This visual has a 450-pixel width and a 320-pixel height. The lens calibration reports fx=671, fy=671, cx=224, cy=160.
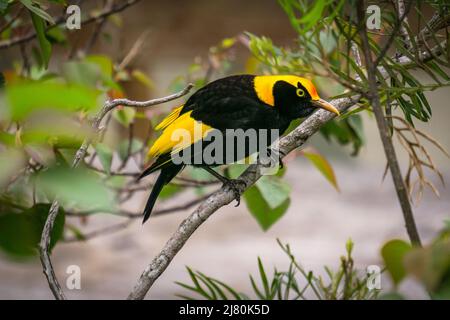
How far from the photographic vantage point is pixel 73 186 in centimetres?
31

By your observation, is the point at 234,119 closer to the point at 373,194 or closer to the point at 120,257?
the point at 120,257

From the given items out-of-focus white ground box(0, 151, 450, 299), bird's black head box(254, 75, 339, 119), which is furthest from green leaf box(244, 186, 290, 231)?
out-of-focus white ground box(0, 151, 450, 299)

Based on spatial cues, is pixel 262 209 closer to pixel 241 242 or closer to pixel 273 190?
pixel 273 190

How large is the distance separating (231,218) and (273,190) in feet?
6.69

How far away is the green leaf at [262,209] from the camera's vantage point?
117cm

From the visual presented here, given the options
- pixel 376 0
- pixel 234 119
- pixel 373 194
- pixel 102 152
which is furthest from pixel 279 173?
pixel 373 194

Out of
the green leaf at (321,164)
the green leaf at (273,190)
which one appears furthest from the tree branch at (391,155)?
the green leaf at (321,164)

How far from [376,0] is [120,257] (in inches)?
85.5

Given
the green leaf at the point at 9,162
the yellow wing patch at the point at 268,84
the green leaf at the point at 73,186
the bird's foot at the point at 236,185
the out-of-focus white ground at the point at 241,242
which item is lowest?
the green leaf at the point at 73,186

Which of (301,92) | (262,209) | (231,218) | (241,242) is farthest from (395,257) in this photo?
(231,218)

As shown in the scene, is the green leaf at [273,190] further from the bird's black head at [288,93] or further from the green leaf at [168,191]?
the green leaf at [168,191]
